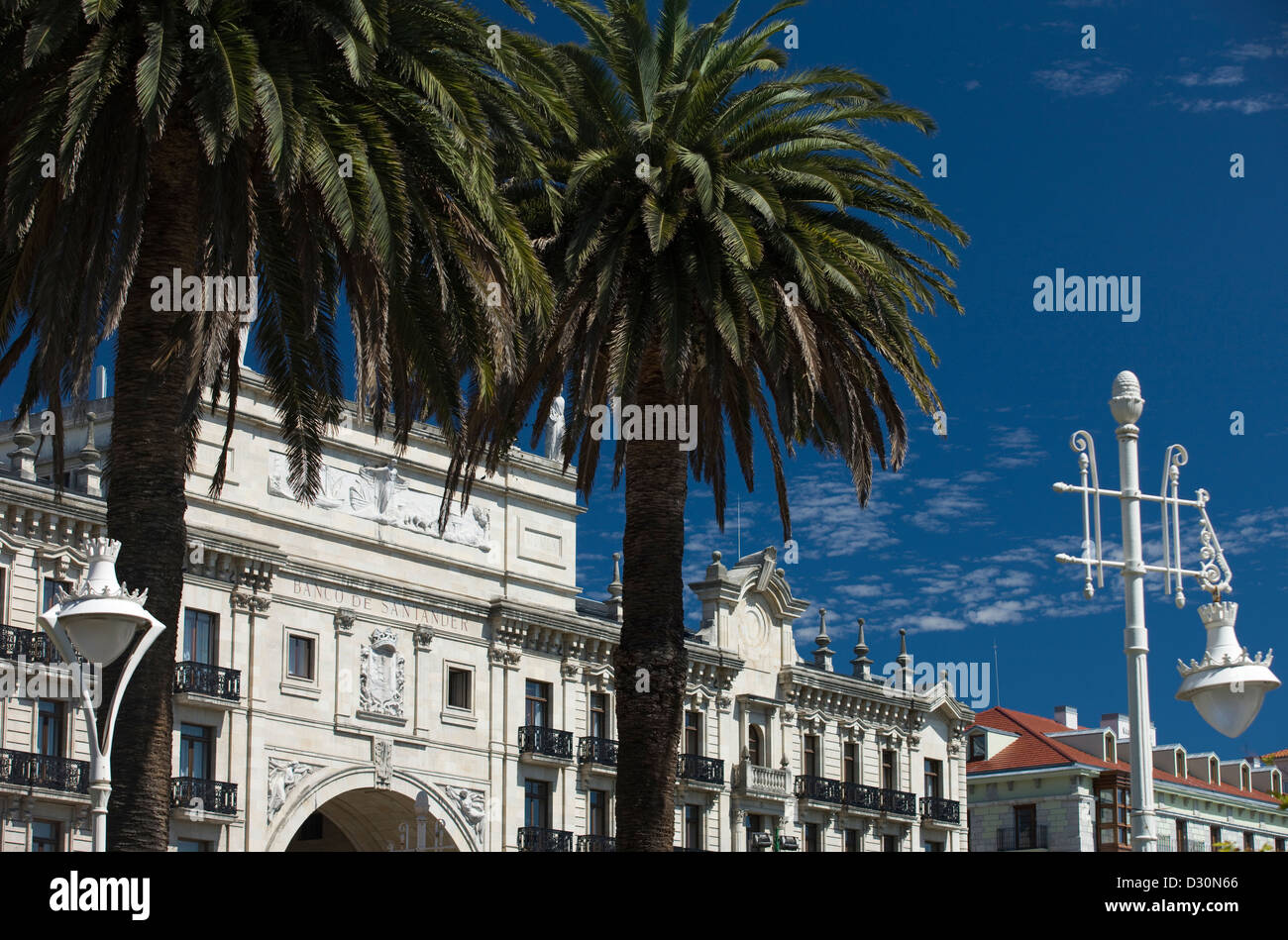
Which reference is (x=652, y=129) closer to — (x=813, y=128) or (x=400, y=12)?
(x=813, y=128)

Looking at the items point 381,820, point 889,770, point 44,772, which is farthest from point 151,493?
point 889,770

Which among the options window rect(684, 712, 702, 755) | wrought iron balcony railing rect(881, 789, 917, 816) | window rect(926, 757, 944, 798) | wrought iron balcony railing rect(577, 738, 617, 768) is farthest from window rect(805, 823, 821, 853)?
wrought iron balcony railing rect(577, 738, 617, 768)

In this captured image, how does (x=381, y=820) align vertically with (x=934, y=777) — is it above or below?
below

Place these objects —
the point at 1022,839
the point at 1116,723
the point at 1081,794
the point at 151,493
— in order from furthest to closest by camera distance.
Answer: the point at 1116,723 < the point at 1022,839 < the point at 1081,794 < the point at 151,493

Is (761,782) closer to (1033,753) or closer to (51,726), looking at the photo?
(1033,753)

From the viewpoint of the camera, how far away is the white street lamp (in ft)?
63.4

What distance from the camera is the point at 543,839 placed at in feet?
187

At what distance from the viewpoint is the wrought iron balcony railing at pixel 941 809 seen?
72.9 meters

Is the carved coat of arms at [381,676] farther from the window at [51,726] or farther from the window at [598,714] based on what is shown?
the window at [51,726]

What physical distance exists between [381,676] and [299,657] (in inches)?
115

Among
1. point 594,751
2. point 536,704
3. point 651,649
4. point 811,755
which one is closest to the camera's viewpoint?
point 651,649

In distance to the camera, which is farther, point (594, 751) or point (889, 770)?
point (889, 770)

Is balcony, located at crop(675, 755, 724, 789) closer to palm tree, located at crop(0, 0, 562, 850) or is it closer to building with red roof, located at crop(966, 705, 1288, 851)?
building with red roof, located at crop(966, 705, 1288, 851)
